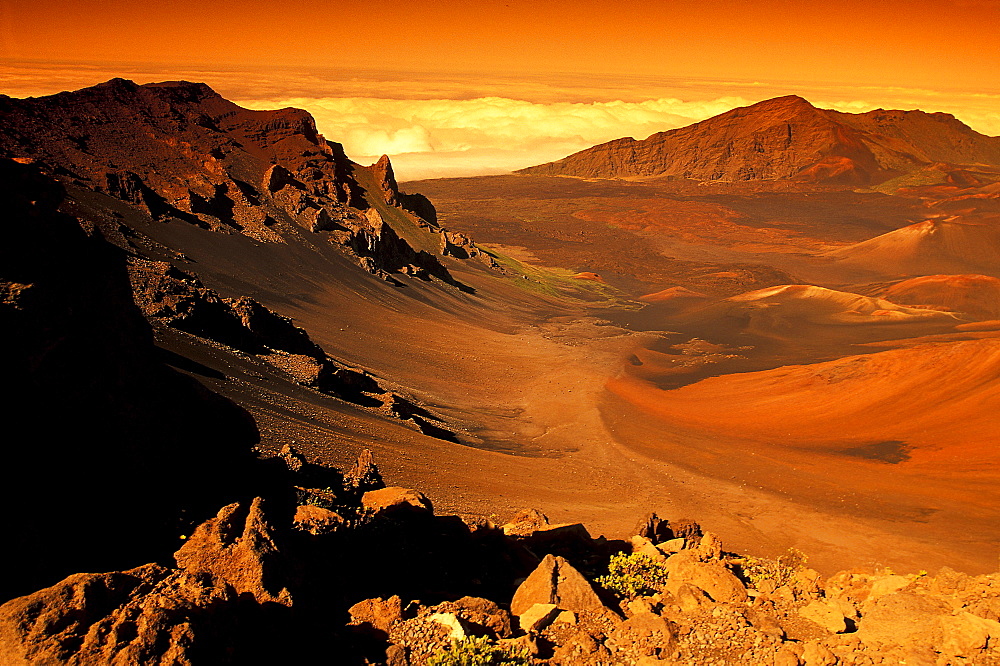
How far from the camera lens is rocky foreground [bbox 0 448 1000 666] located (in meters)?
5.36

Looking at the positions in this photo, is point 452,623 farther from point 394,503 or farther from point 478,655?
point 394,503

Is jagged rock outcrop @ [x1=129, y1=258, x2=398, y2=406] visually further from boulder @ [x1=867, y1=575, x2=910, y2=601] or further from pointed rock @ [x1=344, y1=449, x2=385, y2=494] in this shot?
boulder @ [x1=867, y1=575, x2=910, y2=601]

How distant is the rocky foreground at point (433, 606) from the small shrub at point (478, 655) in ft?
0.07

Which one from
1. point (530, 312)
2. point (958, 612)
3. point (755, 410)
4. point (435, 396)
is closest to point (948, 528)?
point (755, 410)

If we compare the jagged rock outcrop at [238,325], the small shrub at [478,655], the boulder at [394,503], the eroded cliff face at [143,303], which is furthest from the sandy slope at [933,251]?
the small shrub at [478,655]

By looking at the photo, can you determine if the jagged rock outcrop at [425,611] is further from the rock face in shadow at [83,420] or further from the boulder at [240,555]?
the rock face in shadow at [83,420]

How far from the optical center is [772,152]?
555 ft

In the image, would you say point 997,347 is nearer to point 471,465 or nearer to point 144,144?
point 471,465

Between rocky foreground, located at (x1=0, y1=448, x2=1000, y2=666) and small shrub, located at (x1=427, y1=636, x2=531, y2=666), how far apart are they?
2 cm

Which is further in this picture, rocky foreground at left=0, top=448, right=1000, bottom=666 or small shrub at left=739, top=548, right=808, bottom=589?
small shrub at left=739, top=548, right=808, bottom=589

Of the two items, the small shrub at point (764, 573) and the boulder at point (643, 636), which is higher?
the boulder at point (643, 636)

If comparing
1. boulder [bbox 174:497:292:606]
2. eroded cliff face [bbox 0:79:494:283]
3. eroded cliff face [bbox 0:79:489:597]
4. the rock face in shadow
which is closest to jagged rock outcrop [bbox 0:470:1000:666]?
boulder [bbox 174:497:292:606]

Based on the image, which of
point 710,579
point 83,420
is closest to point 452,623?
point 710,579

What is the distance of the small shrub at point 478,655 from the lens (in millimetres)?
6430
